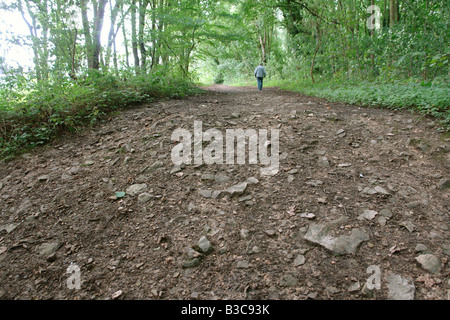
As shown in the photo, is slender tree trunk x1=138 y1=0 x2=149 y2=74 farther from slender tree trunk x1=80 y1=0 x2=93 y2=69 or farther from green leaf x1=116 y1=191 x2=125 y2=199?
green leaf x1=116 y1=191 x2=125 y2=199

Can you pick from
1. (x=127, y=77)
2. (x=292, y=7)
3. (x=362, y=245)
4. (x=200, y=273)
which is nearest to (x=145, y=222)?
(x=200, y=273)

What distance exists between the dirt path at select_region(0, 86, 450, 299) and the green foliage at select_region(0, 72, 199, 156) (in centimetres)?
62

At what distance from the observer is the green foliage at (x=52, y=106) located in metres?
4.67

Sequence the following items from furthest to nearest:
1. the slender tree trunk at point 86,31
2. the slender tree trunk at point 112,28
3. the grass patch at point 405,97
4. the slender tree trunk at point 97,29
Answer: the slender tree trunk at point 112,28
the slender tree trunk at point 97,29
the slender tree trunk at point 86,31
the grass patch at point 405,97

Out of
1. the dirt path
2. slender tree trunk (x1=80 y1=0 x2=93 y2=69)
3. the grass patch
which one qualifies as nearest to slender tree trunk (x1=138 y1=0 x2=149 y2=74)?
slender tree trunk (x1=80 y1=0 x2=93 y2=69)

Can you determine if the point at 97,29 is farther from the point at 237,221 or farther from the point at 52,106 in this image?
the point at 237,221

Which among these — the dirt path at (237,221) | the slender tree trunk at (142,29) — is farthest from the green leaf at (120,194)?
the slender tree trunk at (142,29)

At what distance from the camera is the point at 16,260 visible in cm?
233

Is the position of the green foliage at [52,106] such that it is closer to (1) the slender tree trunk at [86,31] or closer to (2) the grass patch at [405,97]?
(1) the slender tree trunk at [86,31]

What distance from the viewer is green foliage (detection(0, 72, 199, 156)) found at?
4672mm

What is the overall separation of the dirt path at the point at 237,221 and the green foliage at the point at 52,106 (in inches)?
24.4

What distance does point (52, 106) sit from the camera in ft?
16.5

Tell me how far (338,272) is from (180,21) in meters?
9.70

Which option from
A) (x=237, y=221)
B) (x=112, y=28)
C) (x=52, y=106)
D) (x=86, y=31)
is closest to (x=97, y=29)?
(x=86, y=31)
